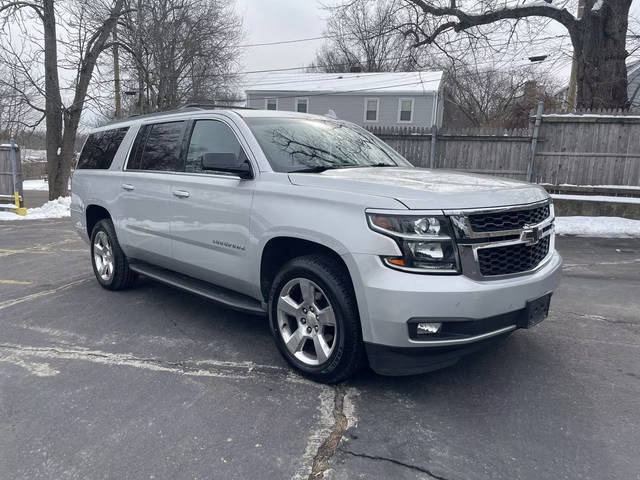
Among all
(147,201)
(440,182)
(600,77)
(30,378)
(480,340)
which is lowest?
(30,378)

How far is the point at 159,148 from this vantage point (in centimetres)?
486

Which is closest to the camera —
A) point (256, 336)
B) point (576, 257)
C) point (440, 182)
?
point (440, 182)

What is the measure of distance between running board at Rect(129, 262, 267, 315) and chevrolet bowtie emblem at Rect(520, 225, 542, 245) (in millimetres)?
1925

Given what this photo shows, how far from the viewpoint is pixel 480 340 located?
2912mm

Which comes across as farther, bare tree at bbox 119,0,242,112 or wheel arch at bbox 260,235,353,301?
bare tree at bbox 119,0,242,112

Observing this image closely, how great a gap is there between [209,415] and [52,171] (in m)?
16.5

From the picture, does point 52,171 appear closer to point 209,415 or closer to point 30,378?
point 30,378

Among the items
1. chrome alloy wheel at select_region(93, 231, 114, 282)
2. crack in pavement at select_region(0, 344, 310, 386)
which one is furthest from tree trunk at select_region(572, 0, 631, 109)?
crack in pavement at select_region(0, 344, 310, 386)

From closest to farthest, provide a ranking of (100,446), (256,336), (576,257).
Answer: (100,446) < (256,336) < (576,257)

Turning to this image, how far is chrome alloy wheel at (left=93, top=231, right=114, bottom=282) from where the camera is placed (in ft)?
18.5

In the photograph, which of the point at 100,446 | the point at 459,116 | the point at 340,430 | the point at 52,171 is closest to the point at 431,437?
the point at 340,430

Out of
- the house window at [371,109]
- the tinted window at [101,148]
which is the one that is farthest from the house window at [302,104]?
the tinted window at [101,148]

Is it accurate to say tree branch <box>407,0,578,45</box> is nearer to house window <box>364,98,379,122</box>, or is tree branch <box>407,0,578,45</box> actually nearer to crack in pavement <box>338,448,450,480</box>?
house window <box>364,98,379,122</box>

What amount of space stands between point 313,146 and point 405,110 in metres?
25.4
